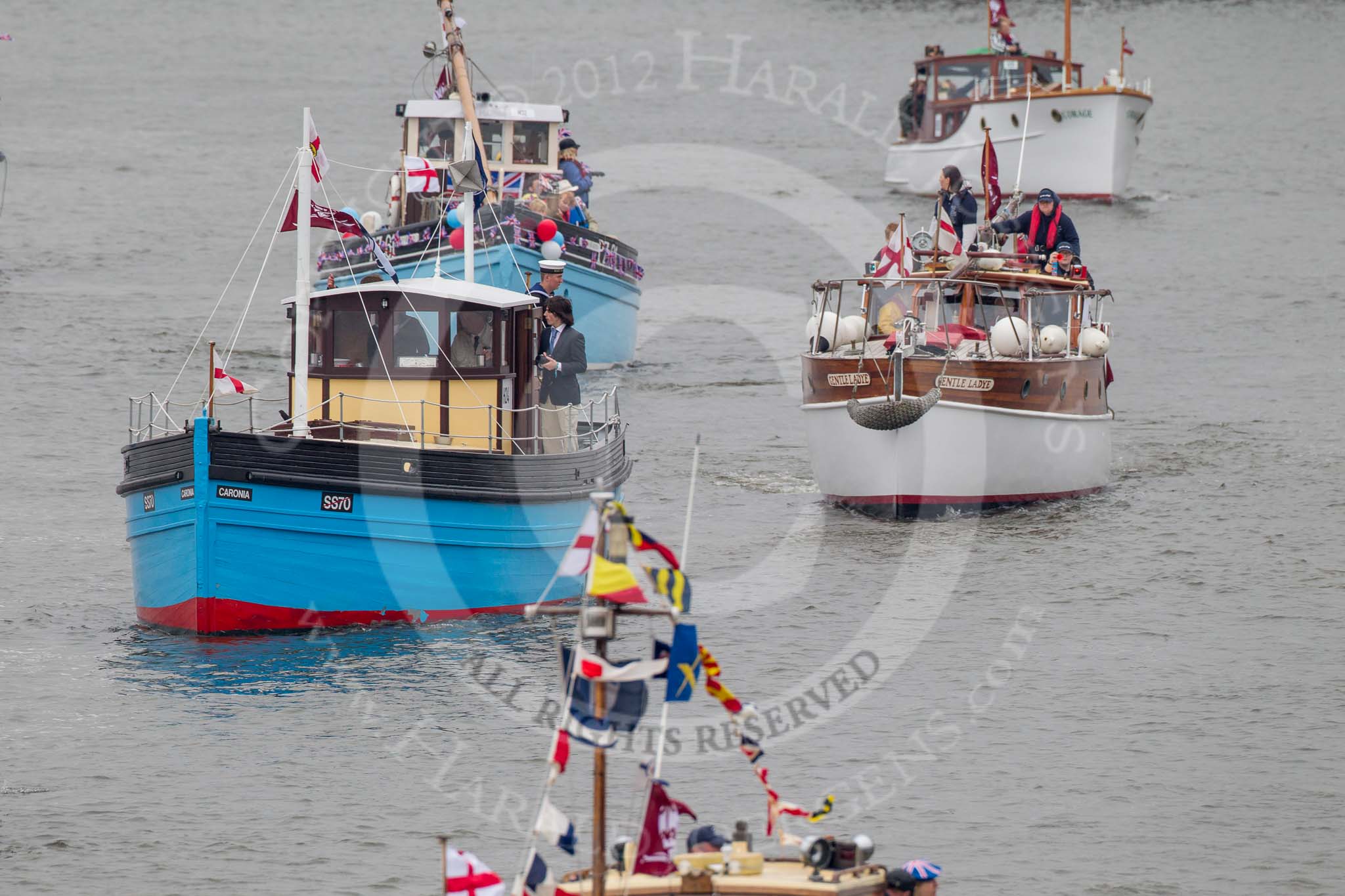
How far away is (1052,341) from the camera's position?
27328 mm

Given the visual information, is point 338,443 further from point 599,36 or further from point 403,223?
point 599,36

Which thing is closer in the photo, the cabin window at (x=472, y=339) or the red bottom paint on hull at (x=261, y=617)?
the red bottom paint on hull at (x=261, y=617)

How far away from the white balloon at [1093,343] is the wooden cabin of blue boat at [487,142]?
12555mm

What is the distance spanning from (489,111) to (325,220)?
17192 mm

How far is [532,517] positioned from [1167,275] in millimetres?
36358

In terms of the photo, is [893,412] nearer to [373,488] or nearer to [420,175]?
[420,175]

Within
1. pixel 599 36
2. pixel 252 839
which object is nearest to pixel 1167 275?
pixel 252 839

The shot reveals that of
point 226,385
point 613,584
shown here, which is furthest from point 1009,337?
point 613,584

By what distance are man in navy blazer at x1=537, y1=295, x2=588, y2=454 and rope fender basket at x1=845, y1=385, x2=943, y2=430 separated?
5946 millimetres

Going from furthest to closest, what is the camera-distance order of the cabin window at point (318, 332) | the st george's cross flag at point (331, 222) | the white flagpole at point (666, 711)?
the cabin window at point (318, 332), the st george's cross flag at point (331, 222), the white flagpole at point (666, 711)

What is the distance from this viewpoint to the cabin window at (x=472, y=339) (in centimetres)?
2120

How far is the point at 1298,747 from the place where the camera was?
723 inches

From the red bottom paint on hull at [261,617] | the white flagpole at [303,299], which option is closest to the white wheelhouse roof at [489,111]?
the white flagpole at [303,299]

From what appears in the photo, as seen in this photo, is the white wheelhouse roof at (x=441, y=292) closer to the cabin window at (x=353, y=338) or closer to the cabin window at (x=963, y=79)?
the cabin window at (x=353, y=338)
